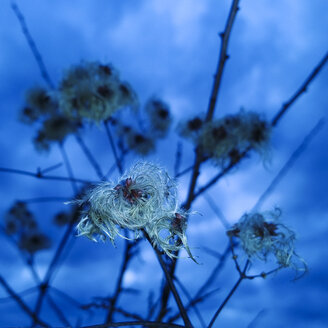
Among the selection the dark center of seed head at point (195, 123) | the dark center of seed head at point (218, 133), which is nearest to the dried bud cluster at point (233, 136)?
the dark center of seed head at point (218, 133)

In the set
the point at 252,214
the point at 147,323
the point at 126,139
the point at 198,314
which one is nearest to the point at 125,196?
the point at 147,323

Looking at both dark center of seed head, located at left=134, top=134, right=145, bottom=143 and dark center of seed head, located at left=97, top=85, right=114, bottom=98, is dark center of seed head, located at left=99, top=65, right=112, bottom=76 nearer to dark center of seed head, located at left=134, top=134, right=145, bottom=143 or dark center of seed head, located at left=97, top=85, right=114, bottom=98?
dark center of seed head, located at left=97, top=85, right=114, bottom=98

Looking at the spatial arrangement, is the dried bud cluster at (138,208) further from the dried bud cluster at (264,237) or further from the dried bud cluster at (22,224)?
the dried bud cluster at (22,224)

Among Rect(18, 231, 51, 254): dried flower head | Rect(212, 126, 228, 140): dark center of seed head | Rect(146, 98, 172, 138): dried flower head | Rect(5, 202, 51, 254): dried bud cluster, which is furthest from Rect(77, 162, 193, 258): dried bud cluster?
Rect(18, 231, 51, 254): dried flower head

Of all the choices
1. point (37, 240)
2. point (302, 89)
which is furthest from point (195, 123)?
point (37, 240)

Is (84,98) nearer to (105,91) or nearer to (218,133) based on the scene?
(105,91)

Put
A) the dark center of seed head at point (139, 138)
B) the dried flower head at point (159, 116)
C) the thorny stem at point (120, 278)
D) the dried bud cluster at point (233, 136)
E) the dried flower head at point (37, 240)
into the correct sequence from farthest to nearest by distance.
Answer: the dried flower head at point (37, 240) < the dried flower head at point (159, 116) < the dark center of seed head at point (139, 138) < the dried bud cluster at point (233, 136) < the thorny stem at point (120, 278)
